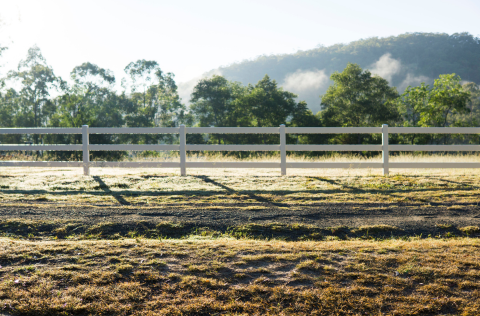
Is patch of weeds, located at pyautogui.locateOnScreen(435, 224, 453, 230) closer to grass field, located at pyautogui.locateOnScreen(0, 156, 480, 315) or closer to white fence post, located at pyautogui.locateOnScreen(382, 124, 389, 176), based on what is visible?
grass field, located at pyautogui.locateOnScreen(0, 156, 480, 315)

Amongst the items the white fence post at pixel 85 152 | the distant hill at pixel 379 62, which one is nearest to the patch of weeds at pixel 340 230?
the white fence post at pixel 85 152

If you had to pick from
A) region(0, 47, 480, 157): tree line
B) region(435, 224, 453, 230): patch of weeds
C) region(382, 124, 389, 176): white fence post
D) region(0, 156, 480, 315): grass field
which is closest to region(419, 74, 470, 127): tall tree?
region(0, 47, 480, 157): tree line

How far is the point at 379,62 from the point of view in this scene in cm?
12162

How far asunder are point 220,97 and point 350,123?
2022 cm

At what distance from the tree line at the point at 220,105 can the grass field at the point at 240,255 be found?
101 ft

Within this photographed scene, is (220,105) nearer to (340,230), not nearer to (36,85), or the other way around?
(36,85)

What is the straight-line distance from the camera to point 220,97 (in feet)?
185

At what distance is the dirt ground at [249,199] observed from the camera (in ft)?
19.1

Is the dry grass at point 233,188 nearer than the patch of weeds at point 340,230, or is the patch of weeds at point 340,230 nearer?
the patch of weeds at point 340,230

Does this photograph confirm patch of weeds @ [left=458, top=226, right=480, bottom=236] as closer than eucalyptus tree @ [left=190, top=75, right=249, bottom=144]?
Yes

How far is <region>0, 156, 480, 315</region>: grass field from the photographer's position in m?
3.07

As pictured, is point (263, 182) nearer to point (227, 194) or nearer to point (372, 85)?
point (227, 194)

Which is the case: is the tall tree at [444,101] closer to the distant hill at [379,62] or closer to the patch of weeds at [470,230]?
the patch of weeds at [470,230]

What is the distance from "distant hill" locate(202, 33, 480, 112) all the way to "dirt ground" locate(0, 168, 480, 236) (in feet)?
356
